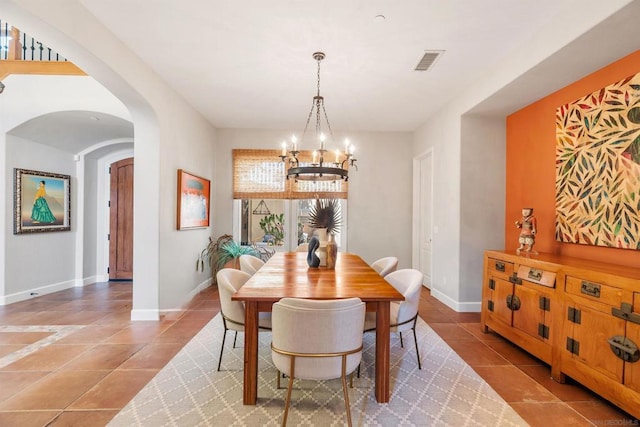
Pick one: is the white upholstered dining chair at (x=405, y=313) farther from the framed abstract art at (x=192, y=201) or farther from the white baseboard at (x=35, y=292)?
the white baseboard at (x=35, y=292)

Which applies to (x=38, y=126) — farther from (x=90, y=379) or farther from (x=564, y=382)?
(x=564, y=382)

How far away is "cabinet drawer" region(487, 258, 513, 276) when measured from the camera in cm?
294

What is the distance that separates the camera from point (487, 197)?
4.04 m

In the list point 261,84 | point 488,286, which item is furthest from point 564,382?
point 261,84

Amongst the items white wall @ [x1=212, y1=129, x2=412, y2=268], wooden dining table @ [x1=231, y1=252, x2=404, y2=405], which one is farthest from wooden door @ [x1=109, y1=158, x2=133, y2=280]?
wooden dining table @ [x1=231, y1=252, x2=404, y2=405]

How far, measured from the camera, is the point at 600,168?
263cm

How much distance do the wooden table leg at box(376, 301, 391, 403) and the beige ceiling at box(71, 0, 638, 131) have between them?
7.52 ft

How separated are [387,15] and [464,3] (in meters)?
0.56

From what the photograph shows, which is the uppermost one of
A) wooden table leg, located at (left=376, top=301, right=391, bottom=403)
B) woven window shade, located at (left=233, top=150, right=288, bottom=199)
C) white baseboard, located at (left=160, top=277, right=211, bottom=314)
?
woven window shade, located at (left=233, top=150, right=288, bottom=199)

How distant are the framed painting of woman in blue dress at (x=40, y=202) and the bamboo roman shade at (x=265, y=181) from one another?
2.73 m

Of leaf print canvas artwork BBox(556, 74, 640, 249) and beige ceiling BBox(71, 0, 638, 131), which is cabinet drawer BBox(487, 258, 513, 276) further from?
beige ceiling BBox(71, 0, 638, 131)

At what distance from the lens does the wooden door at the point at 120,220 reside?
5848 mm

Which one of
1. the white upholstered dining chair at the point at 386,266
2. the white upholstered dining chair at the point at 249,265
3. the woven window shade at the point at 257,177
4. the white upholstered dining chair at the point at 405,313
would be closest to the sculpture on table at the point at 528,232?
the white upholstered dining chair at the point at 386,266

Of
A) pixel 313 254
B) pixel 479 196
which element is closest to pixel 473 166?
pixel 479 196
